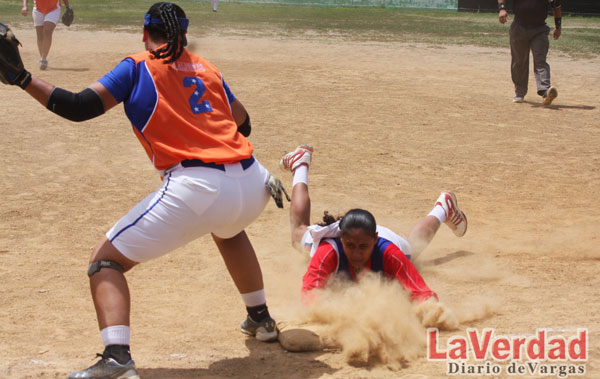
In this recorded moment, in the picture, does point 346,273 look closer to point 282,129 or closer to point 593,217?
point 593,217

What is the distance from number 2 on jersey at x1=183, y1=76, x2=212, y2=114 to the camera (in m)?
3.99

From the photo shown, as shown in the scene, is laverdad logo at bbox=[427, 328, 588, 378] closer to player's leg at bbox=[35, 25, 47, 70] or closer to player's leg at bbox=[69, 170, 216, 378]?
player's leg at bbox=[69, 170, 216, 378]

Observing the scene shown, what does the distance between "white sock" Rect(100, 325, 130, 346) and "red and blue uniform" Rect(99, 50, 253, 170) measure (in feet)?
2.79

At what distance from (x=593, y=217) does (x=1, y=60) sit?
533 centimetres

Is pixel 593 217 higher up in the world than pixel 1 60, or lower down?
lower down

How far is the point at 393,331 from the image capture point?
4262 millimetres

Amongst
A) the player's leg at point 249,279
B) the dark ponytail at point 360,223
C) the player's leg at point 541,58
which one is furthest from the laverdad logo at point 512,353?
the player's leg at point 541,58

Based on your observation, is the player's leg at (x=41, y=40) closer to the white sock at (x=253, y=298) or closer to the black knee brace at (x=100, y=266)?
the white sock at (x=253, y=298)

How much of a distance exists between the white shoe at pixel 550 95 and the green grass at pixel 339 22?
6.83m

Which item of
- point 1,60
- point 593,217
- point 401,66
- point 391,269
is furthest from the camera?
point 401,66

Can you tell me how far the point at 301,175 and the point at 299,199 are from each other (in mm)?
289

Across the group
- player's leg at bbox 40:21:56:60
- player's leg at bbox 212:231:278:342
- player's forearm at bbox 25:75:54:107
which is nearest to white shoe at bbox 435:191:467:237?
player's leg at bbox 212:231:278:342

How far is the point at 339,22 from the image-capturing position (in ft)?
88.7

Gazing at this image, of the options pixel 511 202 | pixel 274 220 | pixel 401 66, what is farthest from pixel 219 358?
pixel 401 66
